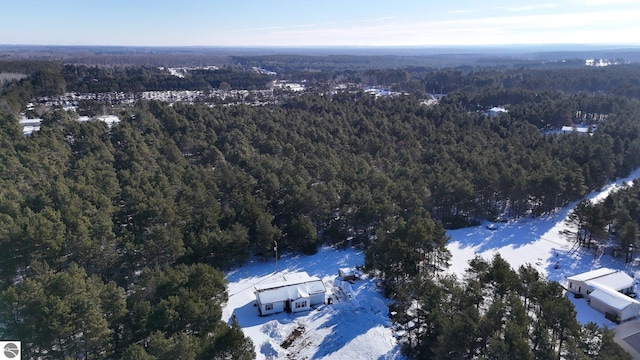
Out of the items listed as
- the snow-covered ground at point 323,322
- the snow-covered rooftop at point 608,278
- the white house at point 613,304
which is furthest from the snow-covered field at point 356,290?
the snow-covered rooftop at point 608,278

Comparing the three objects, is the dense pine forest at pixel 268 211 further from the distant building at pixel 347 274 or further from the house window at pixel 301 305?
the house window at pixel 301 305

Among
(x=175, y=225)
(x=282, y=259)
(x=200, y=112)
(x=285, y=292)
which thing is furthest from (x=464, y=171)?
(x=200, y=112)

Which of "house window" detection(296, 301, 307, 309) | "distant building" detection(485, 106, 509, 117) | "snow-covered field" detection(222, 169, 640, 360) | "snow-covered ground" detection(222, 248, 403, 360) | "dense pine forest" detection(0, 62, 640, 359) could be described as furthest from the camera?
"distant building" detection(485, 106, 509, 117)

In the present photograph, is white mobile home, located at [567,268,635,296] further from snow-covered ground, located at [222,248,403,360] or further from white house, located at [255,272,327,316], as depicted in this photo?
white house, located at [255,272,327,316]

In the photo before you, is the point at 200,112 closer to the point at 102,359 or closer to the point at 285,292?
the point at 285,292

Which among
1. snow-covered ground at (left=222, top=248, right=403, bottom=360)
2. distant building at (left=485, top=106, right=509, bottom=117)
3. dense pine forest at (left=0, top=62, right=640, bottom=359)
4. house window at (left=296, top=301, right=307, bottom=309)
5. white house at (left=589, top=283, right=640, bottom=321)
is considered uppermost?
distant building at (left=485, top=106, right=509, bottom=117)

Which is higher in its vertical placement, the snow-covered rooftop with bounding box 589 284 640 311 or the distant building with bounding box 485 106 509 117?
the distant building with bounding box 485 106 509 117

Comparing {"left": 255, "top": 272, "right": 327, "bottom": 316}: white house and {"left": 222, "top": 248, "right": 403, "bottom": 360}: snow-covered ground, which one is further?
{"left": 255, "top": 272, "right": 327, "bottom": 316}: white house

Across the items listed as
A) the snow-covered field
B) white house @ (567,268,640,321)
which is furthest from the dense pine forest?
white house @ (567,268,640,321)
